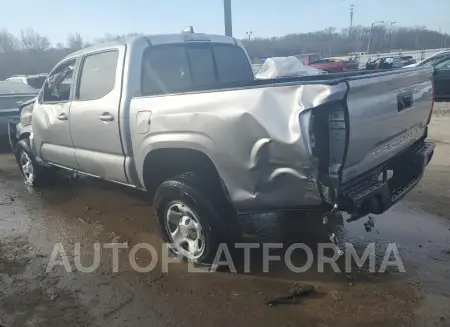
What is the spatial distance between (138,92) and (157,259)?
1594 mm

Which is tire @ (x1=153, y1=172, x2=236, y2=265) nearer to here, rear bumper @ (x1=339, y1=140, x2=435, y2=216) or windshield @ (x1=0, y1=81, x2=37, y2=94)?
rear bumper @ (x1=339, y1=140, x2=435, y2=216)

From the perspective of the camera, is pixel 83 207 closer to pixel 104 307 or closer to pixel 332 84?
pixel 104 307

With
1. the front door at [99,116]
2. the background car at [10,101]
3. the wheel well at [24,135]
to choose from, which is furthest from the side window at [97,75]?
the background car at [10,101]

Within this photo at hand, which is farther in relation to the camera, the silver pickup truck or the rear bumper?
the rear bumper

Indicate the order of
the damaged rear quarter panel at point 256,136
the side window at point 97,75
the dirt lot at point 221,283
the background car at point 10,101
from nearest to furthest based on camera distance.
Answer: the damaged rear quarter panel at point 256,136 → the dirt lot at point 221,283 → the side window at point 97,75 → the background car at point 10,101

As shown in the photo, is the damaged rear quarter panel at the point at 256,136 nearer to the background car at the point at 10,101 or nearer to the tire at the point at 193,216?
the tire at the point at 193,216

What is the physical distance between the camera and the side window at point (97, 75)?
159 inches

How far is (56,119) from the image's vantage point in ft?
16.3

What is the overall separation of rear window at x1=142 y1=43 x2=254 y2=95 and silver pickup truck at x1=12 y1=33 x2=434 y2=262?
13 millimetres

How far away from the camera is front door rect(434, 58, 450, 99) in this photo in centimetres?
1349

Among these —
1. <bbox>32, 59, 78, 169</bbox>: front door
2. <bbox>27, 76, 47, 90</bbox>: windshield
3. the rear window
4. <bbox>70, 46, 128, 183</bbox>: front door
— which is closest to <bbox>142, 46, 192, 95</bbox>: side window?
the rear window

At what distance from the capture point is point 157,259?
148 inches

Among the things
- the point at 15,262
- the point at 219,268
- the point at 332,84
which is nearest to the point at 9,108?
the point at 15,262

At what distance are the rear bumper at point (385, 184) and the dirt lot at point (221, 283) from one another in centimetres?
64
